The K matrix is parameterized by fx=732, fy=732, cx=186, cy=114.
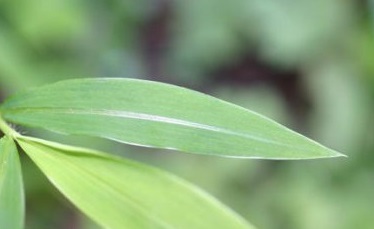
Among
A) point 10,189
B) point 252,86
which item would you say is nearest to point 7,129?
point 10,189

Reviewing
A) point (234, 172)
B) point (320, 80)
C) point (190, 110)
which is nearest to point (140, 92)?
point (190, 110)

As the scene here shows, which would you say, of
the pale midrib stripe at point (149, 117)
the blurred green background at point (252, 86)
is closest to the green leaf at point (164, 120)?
the pale midrib stripe at point (149, 117)

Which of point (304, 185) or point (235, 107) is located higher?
point (304, 185)

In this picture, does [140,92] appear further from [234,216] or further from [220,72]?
[220,72]

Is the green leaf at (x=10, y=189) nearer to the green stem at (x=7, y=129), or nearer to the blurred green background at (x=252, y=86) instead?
the green stem at (x=7, y=129)

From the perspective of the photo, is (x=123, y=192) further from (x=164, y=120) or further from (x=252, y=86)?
(x=252, y=86)

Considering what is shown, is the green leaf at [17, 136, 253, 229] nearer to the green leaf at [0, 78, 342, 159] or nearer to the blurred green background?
the green leaf at [0, 78, 342, 159]
